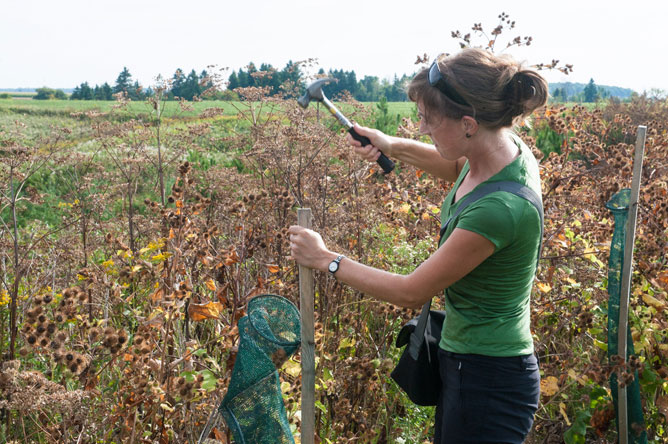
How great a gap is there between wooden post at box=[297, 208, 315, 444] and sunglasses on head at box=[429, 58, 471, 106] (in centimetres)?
57

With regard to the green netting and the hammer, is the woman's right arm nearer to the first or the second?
the hammer

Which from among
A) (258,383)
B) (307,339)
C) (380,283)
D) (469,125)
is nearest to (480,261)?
(380,283)

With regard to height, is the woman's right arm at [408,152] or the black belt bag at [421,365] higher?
the woman's right arm at [408,152]

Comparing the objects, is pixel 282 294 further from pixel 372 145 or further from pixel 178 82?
pixel 178 82

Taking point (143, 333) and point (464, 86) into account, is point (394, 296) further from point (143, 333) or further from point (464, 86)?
point (143, 333)

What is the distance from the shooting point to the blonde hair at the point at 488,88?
1.62m

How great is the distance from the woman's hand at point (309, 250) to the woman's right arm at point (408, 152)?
26.9 inches

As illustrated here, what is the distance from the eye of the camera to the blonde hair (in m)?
1.62

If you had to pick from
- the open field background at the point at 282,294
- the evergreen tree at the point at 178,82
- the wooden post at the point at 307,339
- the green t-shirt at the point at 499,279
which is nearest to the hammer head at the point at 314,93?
the open field background at the point at 282,294

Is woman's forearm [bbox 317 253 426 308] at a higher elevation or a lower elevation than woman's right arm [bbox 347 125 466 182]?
lower

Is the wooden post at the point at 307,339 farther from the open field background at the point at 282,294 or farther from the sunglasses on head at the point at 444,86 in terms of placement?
the sunglasses on head at the point at 444,86

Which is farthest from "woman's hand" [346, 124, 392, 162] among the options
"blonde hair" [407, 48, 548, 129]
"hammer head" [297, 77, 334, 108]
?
"blonde hair" [407, 48, 548, 129]

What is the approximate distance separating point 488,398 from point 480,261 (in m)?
0.48

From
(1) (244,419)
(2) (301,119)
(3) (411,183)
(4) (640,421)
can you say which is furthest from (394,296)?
(3) (411,183)
